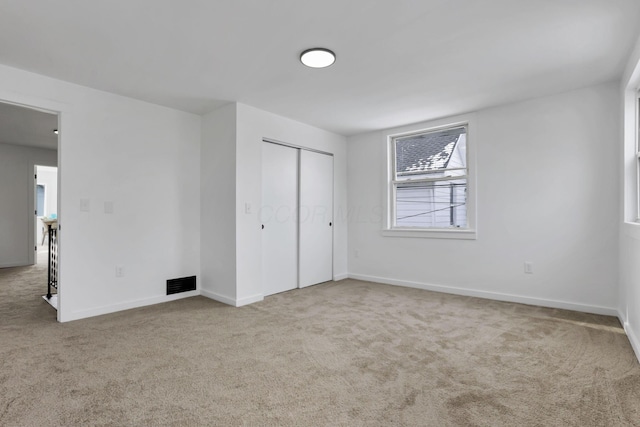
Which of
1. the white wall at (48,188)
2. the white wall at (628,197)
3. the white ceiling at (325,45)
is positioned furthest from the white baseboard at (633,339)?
the white wall at (48,188)

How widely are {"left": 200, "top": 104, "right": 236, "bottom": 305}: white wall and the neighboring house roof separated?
8.04ft

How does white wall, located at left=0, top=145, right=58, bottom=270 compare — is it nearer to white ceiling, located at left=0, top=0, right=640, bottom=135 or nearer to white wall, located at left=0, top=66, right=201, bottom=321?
white wall, located at left=0, top=66, right=201, bottom=321

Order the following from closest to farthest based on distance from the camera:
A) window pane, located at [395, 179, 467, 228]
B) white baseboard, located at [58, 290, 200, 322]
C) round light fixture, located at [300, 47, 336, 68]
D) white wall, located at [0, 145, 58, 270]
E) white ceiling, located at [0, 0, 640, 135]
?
white ceiling, located at [0, 0, 640, 135] → round light fixture, located at [300, 47, 336, 68] → white baseboard, located at [58, 290, 200, 322] → window pane, located at [395, 179, 467, 228] → white wall, located at [0, 145, 58, 270]

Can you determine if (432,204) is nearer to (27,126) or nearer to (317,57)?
(317,57)

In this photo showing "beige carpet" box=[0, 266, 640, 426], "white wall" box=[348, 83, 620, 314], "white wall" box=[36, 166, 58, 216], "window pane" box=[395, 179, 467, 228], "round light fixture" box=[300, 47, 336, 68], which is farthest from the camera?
"white wall" box=[36, 166, 58, 216]

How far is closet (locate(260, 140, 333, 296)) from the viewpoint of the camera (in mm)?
4199

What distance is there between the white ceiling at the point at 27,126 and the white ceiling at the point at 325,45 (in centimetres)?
186

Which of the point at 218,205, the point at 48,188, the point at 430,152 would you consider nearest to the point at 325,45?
the point at 218,205

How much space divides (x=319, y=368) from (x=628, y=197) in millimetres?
2992

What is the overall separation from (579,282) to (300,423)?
3.29 meters

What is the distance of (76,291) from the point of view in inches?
127

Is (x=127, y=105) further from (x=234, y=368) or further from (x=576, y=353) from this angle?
(x=576, y=353)

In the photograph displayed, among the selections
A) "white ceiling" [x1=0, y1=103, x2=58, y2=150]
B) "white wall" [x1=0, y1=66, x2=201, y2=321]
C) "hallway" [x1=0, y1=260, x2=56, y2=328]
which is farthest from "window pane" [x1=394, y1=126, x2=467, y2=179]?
"white ceiling" [x1=0, y1=103, x2=58, y2=150]

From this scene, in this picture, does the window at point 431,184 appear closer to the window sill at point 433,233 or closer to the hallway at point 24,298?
the window sill at point 433,233
